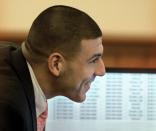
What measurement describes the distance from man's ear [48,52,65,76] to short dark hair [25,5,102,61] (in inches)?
0.4

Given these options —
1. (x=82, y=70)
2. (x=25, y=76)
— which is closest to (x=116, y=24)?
(x=82, y=70)

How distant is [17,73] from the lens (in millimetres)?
917

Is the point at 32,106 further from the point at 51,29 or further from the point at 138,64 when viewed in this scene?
the point at 138,64

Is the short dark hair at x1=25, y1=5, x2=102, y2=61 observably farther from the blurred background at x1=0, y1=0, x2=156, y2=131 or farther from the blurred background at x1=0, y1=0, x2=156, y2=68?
the blurred background at x1=0, y1=0, x2=156, y2=68

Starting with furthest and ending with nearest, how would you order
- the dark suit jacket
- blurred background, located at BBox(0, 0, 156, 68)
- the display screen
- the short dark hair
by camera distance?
blurred background, located at BBox(0, 0, 156, 68)
the display screen
the short dark hair
the dark suit jacket

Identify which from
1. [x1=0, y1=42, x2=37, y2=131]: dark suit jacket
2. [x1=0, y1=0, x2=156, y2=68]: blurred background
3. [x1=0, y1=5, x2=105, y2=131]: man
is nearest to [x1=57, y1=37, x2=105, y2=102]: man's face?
[x1=0, y1=5, x2=105, y2=131]: man

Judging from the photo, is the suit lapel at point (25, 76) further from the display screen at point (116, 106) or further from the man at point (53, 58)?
the display screen at point (116, 106)

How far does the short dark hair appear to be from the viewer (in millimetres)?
932

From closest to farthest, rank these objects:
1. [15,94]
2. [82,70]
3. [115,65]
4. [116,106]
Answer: [15,94] < [82,70] < [116,106] < [115,65]

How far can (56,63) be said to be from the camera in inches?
37.2

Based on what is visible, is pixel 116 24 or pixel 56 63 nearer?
pixel 56 63

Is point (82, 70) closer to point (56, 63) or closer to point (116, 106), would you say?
point (56, 63)

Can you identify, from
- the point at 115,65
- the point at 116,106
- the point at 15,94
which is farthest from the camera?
the point at 115,65

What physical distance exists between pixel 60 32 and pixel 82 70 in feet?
0.36
